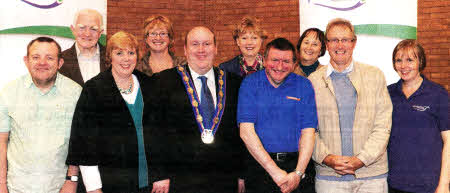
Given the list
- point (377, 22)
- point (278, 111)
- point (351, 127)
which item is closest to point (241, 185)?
point (278, 111)

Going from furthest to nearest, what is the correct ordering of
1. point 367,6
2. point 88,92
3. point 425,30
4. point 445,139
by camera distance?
point 425,30 < point 367,6 < point 445,139 < point 88,92

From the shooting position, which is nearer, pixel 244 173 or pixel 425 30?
pixel 244 173

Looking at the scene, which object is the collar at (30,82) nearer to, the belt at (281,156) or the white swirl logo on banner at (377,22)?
the belt at (281,156)

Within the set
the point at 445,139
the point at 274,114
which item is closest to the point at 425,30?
the point at 445,139

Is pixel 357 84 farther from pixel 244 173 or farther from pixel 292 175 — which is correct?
pixel 244 173

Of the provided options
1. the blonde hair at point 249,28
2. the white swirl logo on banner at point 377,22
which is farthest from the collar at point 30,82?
the white swirl logo on banner at point 377,22

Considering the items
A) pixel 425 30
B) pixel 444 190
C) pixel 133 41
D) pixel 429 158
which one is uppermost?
pixel 425 30

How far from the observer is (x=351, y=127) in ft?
8.11

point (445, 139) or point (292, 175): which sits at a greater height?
point (445, 139)

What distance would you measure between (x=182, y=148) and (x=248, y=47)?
1012mm

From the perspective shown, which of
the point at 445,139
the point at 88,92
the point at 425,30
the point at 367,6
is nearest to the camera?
the point at 88,92

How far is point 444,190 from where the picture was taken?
2.42 meters

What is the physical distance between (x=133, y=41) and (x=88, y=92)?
1.32ft

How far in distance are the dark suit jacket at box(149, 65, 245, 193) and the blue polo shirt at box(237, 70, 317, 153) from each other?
0.17m
